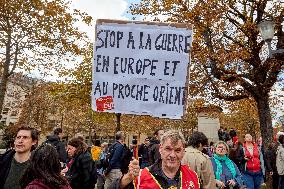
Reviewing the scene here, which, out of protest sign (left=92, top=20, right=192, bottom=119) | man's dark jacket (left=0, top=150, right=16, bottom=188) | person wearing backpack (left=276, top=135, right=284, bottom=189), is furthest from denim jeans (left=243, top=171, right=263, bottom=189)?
man's dark jacket (left=0, top=150, right=16, bottom=188)

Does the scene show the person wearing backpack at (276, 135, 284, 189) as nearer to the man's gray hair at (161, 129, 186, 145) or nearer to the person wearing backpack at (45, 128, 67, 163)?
the person wearing backpack at (45, 128, 67, 163)

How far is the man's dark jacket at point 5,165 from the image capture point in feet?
15.0

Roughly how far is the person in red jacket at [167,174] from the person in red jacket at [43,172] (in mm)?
544

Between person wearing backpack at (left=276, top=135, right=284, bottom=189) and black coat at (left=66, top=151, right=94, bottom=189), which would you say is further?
person wearing backpack at (left=276, top=135, right=284, bottom=189)

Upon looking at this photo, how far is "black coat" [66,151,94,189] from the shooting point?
6578 millimetres

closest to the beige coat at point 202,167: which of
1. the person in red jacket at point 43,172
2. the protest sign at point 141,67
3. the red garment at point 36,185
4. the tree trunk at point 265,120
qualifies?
the protest sign at point 141,67

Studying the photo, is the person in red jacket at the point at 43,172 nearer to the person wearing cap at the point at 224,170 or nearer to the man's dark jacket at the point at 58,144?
the person wearing cap at the point at 224,170

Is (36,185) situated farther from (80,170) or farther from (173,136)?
(80,170)

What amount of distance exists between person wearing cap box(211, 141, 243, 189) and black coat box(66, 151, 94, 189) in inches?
84.6

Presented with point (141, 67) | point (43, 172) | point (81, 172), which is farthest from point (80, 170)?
point (43, 172)

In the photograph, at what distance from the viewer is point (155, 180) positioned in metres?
3.68

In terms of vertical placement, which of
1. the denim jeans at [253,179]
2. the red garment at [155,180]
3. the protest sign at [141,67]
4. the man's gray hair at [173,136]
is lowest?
the denim jeans at [253,179]

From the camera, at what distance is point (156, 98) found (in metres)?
4.80

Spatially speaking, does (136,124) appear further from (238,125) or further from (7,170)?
(7,170)
